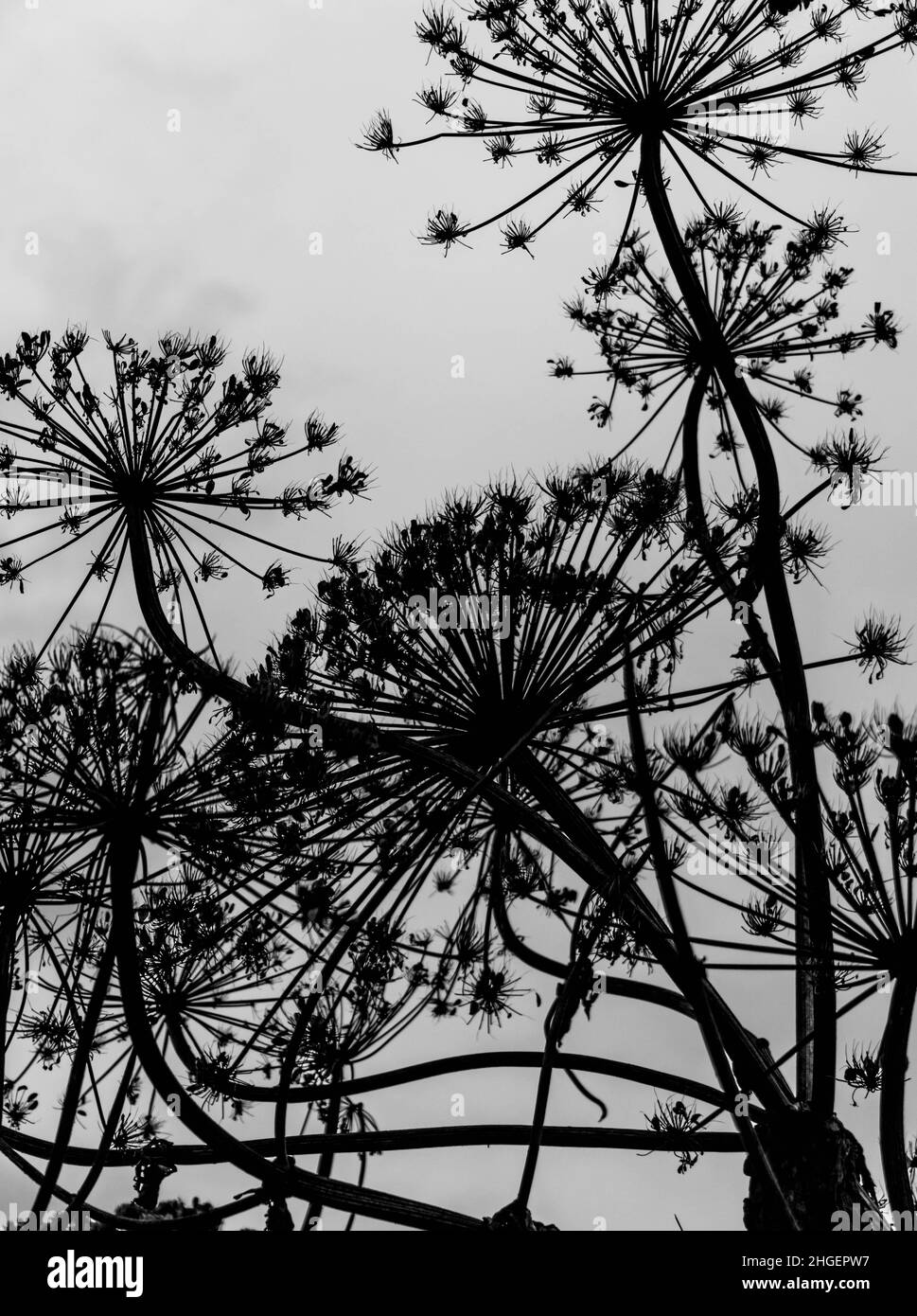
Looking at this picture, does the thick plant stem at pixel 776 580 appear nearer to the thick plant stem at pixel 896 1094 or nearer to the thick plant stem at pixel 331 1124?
the thick plant stem at pixel 896 1094

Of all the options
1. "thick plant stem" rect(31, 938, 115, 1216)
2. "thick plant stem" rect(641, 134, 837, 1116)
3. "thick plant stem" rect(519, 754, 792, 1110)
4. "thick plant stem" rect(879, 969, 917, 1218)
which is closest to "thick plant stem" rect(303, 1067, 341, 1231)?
"thick plant stem" rect(31, 938, 115, 1216)

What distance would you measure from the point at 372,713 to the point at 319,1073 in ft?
9.43

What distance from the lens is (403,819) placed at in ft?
29.4

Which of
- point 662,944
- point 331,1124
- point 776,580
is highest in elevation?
point 776,580

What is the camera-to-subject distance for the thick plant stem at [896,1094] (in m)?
7.94

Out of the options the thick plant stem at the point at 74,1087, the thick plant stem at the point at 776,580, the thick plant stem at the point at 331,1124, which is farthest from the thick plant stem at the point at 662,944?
the thick plant stem at the point at 74,1087

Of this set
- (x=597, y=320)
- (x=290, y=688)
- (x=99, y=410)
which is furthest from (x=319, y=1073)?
(x=597, y=320)

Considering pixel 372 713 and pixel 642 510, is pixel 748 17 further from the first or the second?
pixel 372 713

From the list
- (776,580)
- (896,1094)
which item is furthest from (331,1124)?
(776,580)

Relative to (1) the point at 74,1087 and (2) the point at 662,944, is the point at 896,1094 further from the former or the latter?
(1) the point at 74,1087

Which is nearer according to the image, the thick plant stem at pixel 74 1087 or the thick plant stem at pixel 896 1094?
the thick plant stem at pixel 74 1087

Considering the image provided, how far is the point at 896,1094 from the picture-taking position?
8805mm

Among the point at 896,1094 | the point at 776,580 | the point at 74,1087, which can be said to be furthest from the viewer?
the point at 776,580

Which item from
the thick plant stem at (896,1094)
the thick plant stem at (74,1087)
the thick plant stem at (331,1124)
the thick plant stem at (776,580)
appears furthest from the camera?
the thick plant stem at (776,580)
